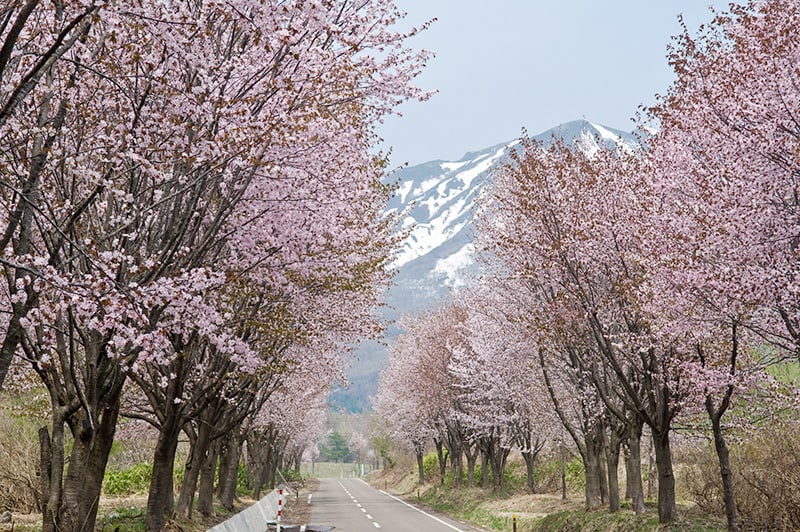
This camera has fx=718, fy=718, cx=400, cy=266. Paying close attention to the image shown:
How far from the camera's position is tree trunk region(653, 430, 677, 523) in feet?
48.4

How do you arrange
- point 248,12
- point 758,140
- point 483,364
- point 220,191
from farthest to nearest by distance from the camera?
point 483,364, point 220,191, point 758,140, point 248,12

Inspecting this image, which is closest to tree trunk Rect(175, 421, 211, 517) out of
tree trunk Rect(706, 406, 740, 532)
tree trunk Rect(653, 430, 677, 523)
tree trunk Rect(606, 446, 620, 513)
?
tree trunk Rect(606, 446, 620, 513)

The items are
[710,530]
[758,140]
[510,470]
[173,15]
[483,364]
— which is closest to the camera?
[173,15]

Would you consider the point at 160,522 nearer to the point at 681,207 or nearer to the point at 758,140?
the point at 681,207

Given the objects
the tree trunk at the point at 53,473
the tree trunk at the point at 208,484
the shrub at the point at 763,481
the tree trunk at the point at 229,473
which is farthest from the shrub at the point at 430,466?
the tree trunk at the point at 53,473

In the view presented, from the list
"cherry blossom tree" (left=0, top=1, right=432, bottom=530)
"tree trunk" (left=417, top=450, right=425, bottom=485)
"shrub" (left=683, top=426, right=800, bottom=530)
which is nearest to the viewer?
"cherry blossom tree" (left=0, top=1, right=432, bottom=530)

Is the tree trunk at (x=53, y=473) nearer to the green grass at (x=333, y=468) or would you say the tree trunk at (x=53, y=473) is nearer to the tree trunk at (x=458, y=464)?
the tree trunk at (x=458, y=464)

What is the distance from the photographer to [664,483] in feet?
48.7

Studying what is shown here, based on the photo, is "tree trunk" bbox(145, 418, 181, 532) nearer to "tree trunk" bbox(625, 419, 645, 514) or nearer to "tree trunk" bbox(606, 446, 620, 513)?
"tree trunk" bbox(625, 419, 645, 514)

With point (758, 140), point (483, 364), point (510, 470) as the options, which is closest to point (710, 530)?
point (758, 140)

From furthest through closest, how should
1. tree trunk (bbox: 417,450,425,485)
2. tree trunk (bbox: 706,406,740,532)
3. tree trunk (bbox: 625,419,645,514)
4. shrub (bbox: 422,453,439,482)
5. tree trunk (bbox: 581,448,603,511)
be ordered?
shrub (bbox: 422,453,439,482)
tree trunk (bbox: 417,450,425,485)
tree trunk (bbox: 581,448,603,511)
tree trunk (bbox: 625,419,645,514)
tree trunk (bbox: 706,406,740,532)

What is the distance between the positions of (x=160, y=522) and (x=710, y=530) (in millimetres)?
11286

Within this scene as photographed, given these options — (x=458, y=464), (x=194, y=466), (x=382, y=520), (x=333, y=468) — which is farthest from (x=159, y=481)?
(x=333, y=468)

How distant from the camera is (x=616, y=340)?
1642 centimetres
